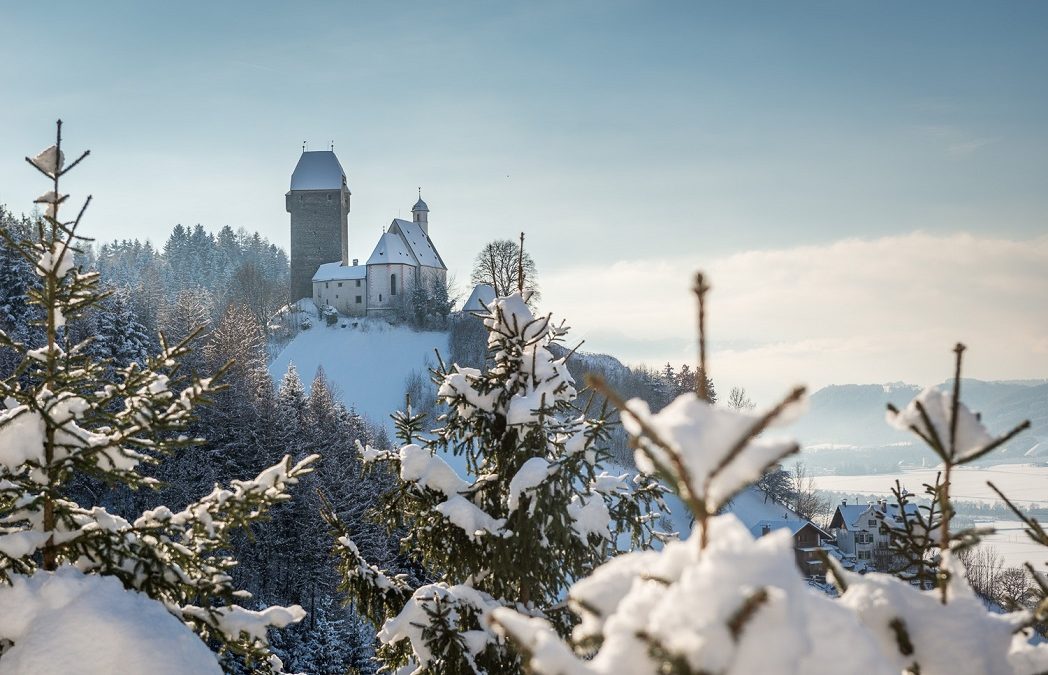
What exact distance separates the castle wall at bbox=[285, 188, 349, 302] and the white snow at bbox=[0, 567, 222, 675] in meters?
82.8

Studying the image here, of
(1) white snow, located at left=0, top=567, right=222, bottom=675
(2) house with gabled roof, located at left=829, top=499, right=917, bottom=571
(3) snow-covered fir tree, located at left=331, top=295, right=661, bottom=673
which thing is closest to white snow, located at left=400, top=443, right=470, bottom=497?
(3) snow-covered fir tree, located at left=331, top=295, right=661, bottom=673

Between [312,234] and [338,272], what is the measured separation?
6298 millimetres

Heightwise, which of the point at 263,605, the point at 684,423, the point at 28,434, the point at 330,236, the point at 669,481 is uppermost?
the point at 330,236

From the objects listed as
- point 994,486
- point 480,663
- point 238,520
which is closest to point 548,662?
point 994,486

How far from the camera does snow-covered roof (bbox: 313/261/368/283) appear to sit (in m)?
81.5

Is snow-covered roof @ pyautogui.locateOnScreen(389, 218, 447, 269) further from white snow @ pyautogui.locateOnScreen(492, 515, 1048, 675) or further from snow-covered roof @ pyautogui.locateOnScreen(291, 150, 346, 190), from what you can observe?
white snow @ pyautogui.locateOnScreen(492, 515, 1048, 675)

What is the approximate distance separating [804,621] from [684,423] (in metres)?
0.36

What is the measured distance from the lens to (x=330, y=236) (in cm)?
8556

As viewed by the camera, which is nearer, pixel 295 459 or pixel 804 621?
pixel 804 621

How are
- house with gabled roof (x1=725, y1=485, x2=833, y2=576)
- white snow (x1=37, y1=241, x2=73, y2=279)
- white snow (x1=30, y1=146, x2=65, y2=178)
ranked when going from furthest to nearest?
house with gabled roof (x1=725, y1=485, x2=833, y2=576) < white snow (x1=30, y1=146, x2=65, y2=178) < white snow (x1=37, y1=241, x2=73, y2=279)

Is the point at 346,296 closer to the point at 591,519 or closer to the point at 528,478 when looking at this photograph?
the point at 591,519

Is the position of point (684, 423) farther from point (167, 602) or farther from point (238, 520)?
point (167, 602)

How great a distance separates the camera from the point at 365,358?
73.2 m

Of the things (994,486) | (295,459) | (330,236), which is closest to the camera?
(994,486)
